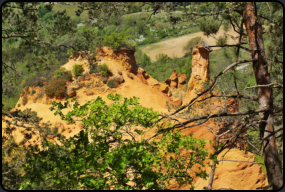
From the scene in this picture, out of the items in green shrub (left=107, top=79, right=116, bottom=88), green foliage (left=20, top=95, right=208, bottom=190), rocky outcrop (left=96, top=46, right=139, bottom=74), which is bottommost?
green foliage (left=20, top=95, right=208, bottom=190)

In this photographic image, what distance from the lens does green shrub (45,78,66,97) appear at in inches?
917

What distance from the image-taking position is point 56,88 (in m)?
23.5

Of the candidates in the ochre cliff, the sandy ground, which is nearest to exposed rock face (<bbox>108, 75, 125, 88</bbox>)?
the ochre cliff

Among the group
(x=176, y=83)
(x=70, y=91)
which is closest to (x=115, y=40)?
(x=70, y=91)

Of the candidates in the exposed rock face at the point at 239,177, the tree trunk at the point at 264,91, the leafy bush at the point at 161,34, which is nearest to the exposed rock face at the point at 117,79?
the exposed rock face at the point at 239,177

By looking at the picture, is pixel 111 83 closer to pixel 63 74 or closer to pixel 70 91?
pixel 70 91

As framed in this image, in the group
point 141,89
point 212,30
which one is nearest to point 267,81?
point 212,30

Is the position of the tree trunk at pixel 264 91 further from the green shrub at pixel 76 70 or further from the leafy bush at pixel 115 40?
the leafy bush at pixel 115 40

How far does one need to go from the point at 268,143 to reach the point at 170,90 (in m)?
25.4

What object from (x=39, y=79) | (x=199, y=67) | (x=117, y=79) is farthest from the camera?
(x=39, y=79)

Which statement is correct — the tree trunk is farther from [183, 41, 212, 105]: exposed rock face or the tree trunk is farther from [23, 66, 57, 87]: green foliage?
[23, 66, 57, 87]: green foliage

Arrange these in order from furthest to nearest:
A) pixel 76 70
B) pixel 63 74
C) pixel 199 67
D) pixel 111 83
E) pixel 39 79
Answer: pixel 39 79 → pixel 63 74 → pixel 76 70 → pixel 111 83 → pixel 199 67

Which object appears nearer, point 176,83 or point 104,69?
point 104,69

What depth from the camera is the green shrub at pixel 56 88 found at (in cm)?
2330
